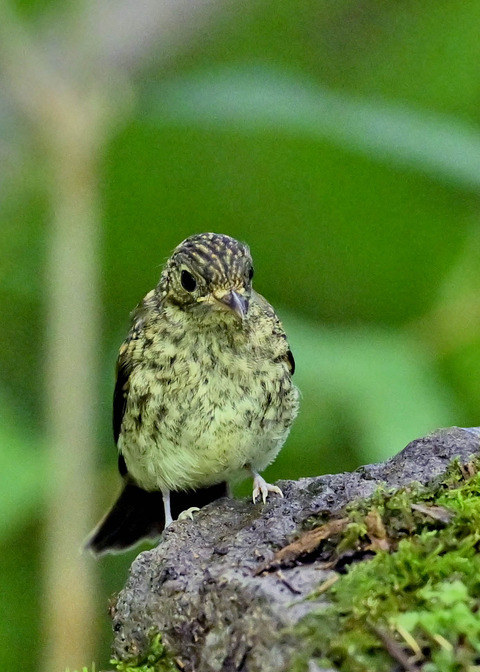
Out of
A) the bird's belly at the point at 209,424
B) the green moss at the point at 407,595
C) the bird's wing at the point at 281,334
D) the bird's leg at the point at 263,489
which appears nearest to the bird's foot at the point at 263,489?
the bird's leg at the point at 263,489

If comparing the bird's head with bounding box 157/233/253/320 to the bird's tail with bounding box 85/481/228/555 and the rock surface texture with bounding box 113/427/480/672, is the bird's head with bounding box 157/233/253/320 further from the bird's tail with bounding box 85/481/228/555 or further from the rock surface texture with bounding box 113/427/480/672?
the bird's tail with bounding box 85/481/228/555

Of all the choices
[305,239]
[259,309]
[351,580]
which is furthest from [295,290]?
[351,580]

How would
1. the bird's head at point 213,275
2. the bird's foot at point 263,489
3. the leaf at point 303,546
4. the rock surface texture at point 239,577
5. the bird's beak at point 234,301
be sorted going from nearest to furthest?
the rock surface texture at point 239,577 → the leaf at point 303,546 → the bird's foot at point 263,489 → the bird's beak at point 234,301 → the bird's head at point 213,275

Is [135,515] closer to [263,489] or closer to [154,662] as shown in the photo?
[263,489]

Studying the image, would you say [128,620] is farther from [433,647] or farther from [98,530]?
[98,530]

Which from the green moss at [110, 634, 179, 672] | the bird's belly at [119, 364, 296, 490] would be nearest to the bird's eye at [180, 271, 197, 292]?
the bird's belly at [119, 364, 296, 490]

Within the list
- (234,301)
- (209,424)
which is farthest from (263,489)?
(234,301)

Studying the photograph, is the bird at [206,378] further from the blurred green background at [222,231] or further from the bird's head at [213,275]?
the blurred green background at [222,231]
